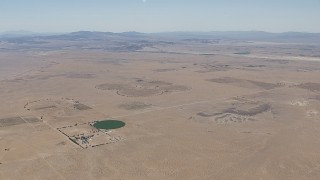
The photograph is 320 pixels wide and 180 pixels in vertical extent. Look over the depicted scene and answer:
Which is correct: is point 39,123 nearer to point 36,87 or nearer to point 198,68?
point 36,87

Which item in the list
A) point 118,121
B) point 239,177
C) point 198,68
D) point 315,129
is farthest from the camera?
point 198,68

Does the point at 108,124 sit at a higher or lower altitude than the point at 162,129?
lower

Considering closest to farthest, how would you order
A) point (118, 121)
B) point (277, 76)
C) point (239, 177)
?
point (239, 177) → point (118, 121) → point (277, 76)

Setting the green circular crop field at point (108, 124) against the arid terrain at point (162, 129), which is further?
the green circular crop field at point (108, 124)

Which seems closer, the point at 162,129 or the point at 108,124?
the point at 162,129

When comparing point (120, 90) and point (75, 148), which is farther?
point (120, 90)

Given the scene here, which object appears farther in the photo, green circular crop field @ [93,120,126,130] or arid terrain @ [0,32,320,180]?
green circular crop field @ [93,120,126,130]

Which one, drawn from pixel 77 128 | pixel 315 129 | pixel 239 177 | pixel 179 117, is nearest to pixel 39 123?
pixel 77 128

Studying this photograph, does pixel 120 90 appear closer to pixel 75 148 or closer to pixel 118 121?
pixel 118 121
